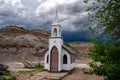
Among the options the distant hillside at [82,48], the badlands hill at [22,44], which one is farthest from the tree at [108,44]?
the distant hillside at [82,48]

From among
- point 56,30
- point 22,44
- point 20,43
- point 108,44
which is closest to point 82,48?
point 22,44

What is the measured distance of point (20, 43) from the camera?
7188 cm

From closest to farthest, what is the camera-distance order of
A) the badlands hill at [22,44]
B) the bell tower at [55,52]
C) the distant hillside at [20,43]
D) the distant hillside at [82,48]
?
the bell tower at [55,52] < the badlands hill at [22,44] < the distant hillside at [20,43] < the distant hillside at [82,48]

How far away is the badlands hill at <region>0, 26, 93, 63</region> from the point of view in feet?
224

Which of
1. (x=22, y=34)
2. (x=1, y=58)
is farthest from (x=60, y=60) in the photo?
(x=22, y=34)

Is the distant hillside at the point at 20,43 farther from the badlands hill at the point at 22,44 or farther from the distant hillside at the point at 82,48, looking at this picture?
the distant hillside at the point at 82,48

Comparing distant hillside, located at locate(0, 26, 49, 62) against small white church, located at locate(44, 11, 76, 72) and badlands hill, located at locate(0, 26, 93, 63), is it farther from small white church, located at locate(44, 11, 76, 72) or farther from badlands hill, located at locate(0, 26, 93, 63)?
small white church, located at locate(44, 11, 76, 72)

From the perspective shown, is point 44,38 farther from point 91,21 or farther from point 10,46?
point 91,21

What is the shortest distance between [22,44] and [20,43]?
83cm

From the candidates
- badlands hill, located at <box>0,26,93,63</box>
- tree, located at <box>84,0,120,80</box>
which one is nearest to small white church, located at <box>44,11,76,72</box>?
tree, located at <box>84,0,120,80</box>

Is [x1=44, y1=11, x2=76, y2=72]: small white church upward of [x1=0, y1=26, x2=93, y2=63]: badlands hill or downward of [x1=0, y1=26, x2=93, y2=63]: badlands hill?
downward

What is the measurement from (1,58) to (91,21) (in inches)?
2105

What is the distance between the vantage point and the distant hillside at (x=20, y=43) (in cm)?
6831

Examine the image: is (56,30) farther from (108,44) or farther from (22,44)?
(22,44)
